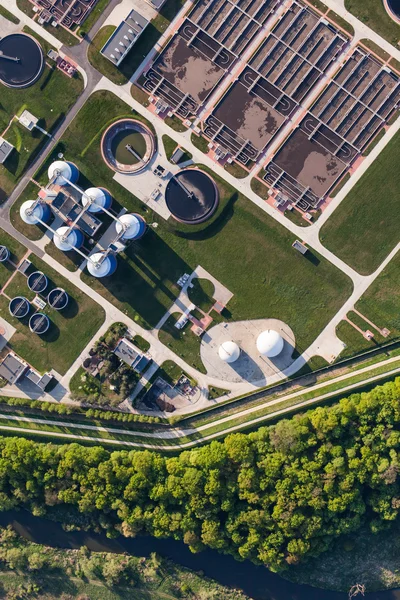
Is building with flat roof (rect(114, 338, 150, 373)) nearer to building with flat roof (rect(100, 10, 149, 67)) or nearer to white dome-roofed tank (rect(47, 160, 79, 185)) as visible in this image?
white dome-roofed tank (rect(47, 160, 79, 185))

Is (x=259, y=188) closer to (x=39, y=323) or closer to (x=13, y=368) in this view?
(x=39, y=323)

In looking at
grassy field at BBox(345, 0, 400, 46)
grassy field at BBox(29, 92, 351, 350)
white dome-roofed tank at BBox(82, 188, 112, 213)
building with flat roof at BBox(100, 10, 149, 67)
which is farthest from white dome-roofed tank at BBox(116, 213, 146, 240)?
grassy field at BBox(345, 0, 400, 46)

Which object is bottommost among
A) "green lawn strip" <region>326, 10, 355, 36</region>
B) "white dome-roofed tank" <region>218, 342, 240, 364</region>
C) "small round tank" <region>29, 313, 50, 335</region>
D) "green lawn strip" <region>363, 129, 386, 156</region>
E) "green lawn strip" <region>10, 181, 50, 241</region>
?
"small round tank" <region>29, 313, 50, 335</region>

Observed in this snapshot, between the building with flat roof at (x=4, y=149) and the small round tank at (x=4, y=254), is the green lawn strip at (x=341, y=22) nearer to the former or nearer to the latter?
the building with flat roof at (x=4, y=149)

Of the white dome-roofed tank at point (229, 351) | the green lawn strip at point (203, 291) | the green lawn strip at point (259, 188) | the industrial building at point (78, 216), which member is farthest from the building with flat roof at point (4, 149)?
the white dome-roofed tank at point (229, 351)

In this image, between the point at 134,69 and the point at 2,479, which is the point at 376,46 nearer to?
the point at 134,69
